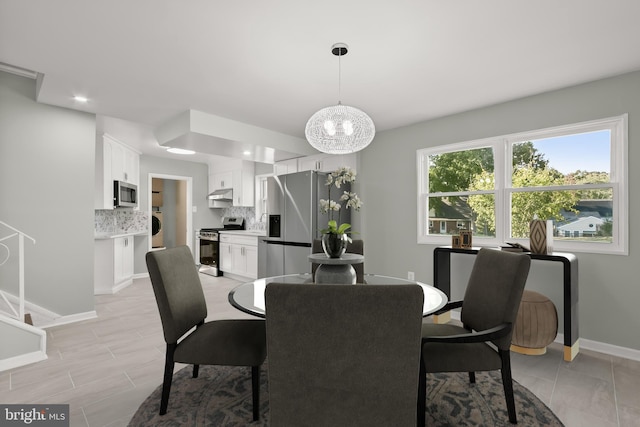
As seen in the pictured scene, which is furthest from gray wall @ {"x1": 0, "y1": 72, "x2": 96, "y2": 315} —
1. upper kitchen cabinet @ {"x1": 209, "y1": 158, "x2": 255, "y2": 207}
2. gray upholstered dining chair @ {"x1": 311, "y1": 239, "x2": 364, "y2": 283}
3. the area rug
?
upper kitchen cabinet @ {"x1": 209, "y1": 158, "x2": 255, "y2": 207}

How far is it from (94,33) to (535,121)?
3748mm

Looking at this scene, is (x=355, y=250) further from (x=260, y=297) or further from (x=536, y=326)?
(x=536, y=326)

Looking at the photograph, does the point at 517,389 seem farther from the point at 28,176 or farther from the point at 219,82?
the point at 28,176

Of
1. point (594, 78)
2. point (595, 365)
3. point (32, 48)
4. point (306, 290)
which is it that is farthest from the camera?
point (594, 78)

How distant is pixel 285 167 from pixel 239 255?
1792mm

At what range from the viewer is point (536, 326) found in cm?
271

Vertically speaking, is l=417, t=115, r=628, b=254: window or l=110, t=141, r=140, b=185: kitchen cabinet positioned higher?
l=110, t=141, r=140, b=185: kitchen cabinet

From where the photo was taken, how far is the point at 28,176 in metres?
3.22

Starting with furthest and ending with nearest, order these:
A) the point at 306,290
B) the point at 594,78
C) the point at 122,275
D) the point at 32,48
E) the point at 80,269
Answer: the point at 122,275 < the point at 80,269 < the point at 594,78 < the point at 32,48 < the point at 306,290

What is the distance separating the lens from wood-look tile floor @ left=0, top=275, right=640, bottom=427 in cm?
194

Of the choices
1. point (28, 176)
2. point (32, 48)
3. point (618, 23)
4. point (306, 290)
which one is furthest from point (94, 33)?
point (618, 23)

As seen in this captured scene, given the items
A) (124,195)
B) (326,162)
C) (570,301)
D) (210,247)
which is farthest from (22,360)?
(570,301)

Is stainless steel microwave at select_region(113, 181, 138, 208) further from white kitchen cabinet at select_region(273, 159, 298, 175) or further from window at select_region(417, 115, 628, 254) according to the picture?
window at select_region(417, 115, 628, 254)

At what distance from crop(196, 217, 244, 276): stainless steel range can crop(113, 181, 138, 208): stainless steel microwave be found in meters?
1.43
